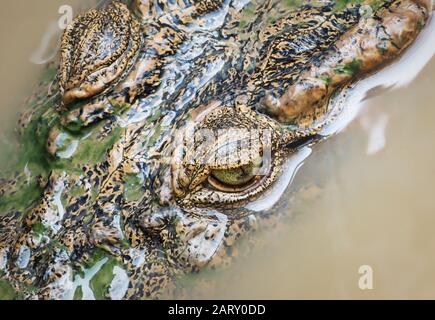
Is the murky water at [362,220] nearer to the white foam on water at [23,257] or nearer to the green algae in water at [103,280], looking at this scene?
the green algae in water at [103,280]

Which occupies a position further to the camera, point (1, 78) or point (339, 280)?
point (1, 78)

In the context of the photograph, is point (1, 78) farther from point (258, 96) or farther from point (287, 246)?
point (287, 246)

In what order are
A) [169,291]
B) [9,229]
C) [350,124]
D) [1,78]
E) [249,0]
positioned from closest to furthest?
[169,291] → [9,229] → [350,124] → [249,0] → [1,78]

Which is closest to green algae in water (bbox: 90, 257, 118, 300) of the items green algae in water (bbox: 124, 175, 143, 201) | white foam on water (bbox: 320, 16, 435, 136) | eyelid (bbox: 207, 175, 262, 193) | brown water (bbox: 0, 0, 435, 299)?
green algae in water (bbox: 124, 175, 143, 201)

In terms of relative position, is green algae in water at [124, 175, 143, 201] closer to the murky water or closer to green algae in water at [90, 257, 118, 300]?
green algae in water at [90, 257, 118, 300]

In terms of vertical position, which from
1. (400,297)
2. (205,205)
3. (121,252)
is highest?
(205,205)

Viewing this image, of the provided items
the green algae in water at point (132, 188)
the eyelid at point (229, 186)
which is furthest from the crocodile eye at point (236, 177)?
the green algae in water at point (132, 188)

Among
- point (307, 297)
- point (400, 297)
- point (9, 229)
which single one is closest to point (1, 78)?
point (9, 229)
